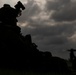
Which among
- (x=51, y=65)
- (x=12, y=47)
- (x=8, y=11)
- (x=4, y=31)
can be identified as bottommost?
(x=51, y=65)

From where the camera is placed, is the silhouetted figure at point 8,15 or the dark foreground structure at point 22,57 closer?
A: the dark foreground structure at point 22,57

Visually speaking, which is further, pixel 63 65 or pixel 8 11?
pixel 8 11

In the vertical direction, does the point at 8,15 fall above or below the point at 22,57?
above

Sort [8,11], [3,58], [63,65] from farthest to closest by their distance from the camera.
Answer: [8,11], [63,65], [3,58]

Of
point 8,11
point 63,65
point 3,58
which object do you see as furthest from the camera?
point 8,11

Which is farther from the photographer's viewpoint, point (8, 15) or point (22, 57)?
point (8, 15)

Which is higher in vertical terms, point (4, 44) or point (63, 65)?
point (4, 44)

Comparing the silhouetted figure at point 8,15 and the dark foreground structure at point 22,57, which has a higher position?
the silhouetted figure at point 8,15

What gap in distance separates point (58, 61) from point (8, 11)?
40.4 feet

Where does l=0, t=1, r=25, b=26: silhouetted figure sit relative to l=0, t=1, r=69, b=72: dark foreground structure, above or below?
above

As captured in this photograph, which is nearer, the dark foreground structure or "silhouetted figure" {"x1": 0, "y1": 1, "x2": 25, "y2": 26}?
the dark foreground structure

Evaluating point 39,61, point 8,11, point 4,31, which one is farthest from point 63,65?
point 8,11

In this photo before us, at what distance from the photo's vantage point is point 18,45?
118ft

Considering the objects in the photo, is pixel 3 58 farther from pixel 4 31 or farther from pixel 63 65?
pixel 63 65
